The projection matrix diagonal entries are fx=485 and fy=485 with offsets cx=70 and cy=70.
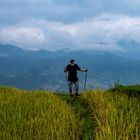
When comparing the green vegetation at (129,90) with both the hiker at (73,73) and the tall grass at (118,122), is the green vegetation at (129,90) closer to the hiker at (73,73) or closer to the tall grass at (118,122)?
the hiker at (73,73)

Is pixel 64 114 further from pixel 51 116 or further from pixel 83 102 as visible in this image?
pixel 83 102

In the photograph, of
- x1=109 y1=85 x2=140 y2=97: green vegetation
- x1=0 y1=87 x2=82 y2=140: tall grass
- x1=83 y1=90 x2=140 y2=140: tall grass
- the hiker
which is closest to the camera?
x1=83 y1=90 x2=140 y2=140: tall grass

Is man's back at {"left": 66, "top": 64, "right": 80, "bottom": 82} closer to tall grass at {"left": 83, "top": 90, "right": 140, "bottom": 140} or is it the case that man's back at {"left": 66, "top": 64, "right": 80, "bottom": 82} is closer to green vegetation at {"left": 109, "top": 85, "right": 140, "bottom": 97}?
green vegetation at {"left": 109, "top": 85, "right": 140, "bottom": 97}

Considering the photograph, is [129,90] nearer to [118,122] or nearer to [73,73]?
[73,73]

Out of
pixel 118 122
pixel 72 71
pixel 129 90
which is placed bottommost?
pixel 118 122

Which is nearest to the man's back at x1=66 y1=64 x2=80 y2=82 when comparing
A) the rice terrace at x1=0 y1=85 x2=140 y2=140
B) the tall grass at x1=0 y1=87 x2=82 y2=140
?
the rice terrace at x1=0 y1=85 x2=140 y2=140

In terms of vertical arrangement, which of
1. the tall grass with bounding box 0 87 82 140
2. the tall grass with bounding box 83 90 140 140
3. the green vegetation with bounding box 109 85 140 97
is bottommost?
the tall grass with bounding box 0 87 82 140

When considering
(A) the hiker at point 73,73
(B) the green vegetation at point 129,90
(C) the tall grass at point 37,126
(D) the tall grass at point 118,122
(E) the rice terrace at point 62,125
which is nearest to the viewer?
(D) the tall grass at point 118,122

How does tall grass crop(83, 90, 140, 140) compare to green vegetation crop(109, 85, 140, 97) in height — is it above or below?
below

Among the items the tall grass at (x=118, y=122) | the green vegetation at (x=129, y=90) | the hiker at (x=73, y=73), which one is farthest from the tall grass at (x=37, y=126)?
the hiker at (x=73, y=73)

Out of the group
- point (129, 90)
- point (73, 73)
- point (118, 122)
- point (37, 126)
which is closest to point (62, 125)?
point (37, 126)

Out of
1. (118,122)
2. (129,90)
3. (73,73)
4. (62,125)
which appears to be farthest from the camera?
(73,73)

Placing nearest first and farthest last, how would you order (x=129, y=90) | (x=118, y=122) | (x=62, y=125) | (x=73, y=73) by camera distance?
(x=118, y=122)
(x=62, y=125)
(x=129, y=90)
(x=73, y=73)

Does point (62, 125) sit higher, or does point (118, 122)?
point (118, 122)
